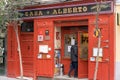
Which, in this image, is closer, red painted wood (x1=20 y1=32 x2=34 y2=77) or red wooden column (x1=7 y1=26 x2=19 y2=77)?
red painted wood (x1=20 y1=32 x2=34 y2=77)

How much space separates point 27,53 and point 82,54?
12.2 feet

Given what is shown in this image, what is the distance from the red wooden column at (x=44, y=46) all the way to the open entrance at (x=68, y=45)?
362 millimetres

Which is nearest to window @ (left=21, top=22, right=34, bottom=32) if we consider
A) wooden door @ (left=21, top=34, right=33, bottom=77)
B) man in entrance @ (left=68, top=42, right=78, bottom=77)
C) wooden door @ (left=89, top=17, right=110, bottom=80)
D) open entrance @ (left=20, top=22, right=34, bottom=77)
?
open entrance @ (left=20, top=22, right=34, bottom=77)

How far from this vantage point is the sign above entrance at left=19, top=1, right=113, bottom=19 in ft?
49.1

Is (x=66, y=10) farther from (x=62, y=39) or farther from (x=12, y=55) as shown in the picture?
(x=12, y=55)

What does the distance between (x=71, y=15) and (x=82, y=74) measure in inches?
119

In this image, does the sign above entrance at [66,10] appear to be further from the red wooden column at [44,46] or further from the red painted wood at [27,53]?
the red painted wood at [27,53]

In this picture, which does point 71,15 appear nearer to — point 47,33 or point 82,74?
point 47,33

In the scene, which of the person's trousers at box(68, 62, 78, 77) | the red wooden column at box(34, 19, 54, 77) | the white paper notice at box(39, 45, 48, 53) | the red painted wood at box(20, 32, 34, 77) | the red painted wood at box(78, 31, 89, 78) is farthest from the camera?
the red painted wood at box(20, 32, 34, 77)

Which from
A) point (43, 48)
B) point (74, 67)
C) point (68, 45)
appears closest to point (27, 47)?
point (43, 48)

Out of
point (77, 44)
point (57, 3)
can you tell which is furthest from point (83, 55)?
point (57, 3)

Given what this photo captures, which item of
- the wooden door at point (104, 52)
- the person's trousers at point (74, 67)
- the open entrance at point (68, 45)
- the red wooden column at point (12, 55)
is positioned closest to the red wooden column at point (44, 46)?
the open entrance at point (68, 45)

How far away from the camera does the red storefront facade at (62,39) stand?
49.5 feet

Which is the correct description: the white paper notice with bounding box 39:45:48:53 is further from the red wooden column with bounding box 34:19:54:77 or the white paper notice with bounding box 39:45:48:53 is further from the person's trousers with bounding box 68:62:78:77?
Answer: the person's trousers with bounding box 68:62:78:77
